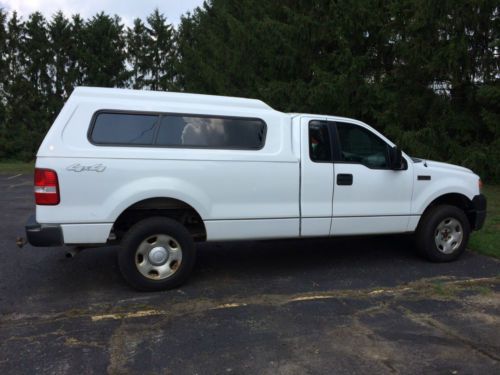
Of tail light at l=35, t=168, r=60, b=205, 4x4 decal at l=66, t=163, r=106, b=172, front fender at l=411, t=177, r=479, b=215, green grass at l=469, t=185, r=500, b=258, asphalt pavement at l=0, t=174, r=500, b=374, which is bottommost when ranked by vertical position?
asphalt pavement at l=0, t=174, r=500, b=374

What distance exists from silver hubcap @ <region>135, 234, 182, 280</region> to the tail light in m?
0.97

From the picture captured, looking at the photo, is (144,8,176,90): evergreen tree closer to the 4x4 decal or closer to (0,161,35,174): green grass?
(0,161,35,174): green grass

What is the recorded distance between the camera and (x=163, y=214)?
5.57 meters

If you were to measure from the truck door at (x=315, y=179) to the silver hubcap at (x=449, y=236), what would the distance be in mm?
1668

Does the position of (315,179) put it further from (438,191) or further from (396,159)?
(438,191)

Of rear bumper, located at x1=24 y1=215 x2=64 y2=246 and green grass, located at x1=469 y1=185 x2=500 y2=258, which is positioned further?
green grass, located at x1=469 y1=185 x2=500 y2=258

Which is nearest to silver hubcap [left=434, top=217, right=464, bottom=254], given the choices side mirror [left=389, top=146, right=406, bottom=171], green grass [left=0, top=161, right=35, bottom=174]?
side mirror [left=389, top=146, right=406, bottom=171]

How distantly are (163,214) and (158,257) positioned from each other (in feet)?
1.73

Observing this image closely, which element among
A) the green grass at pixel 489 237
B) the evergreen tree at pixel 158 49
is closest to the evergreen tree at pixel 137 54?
the evergreen tree at pixel 158 49

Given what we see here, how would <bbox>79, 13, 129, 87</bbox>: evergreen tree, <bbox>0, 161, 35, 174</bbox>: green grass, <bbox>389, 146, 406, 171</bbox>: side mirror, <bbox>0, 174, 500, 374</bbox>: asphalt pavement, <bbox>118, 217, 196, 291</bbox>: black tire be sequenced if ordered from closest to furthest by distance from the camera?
1. <bbox>0, 174, 500, 374</bbox>: asphalt pavement
2. <bbox>118, 217, 196, 291</bbox>: black tire
3. <bbox>389, 146, 406, 171</bbox>: side mirror
4. <bbox>0, 161, 35, 174</bbox>: green grass
5. <bbox>79, 13, 129, 87</bbox>: evergreen tree

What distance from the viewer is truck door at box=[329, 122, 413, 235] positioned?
234 inches

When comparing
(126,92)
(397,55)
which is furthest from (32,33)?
(126,92)

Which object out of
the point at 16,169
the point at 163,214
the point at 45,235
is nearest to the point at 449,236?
the point at 163,214

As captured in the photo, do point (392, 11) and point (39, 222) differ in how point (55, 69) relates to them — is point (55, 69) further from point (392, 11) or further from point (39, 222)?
point (39, 222)
